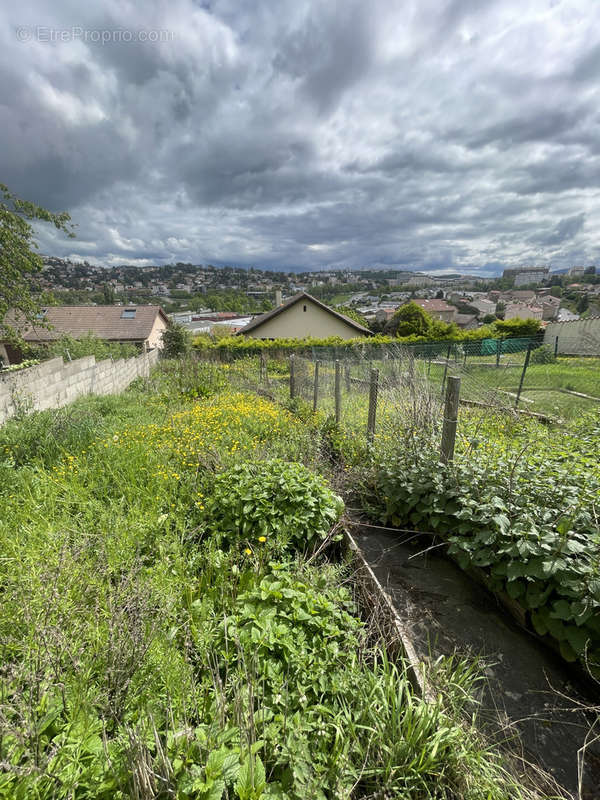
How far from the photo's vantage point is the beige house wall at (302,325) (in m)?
26.8

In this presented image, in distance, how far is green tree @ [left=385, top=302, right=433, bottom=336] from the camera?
89.5 feet

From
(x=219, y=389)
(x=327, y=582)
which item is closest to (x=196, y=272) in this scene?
(x=219, y=389)

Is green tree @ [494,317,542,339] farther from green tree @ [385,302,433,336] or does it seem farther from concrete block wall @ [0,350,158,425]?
concrete block wall @ [0,350,158,425]

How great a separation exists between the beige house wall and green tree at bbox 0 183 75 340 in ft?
64.5

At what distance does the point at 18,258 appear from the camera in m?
6.78

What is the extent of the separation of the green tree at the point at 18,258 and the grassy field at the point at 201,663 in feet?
17.4

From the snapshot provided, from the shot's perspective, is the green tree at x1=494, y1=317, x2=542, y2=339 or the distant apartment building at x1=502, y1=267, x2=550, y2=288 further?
the distant apartment building at x1=502, y1=267, x2=550, y2=288

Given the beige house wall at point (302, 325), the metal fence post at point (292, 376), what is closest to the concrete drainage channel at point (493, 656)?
the metal fence post at point (292, 376)

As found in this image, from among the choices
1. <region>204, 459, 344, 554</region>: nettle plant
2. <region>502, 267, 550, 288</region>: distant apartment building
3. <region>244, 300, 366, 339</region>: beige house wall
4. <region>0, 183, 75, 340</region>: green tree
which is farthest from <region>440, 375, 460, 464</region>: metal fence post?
<region>502, 267, 550, 288</region>: distant apartment building

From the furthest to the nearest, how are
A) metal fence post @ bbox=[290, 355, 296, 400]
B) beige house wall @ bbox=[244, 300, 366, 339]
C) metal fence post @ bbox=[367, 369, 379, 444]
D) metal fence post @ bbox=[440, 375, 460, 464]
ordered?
beige house wall @ bbox=[244, 300, 366, 339]
metal fence post @ bbox=[290, 355, 296, 400]
metal fence post @ bbox=[367, 369, 379, 444]
metal fence post @ bbox=[440, 375, 460, 464]

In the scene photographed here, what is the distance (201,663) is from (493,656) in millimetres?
1893

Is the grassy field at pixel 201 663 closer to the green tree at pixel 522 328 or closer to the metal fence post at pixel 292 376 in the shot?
the metal fence post at pixel 292 376

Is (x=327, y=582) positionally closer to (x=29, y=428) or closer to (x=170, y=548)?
(x=170, y=548)

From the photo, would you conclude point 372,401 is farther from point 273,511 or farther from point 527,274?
point 527,274
